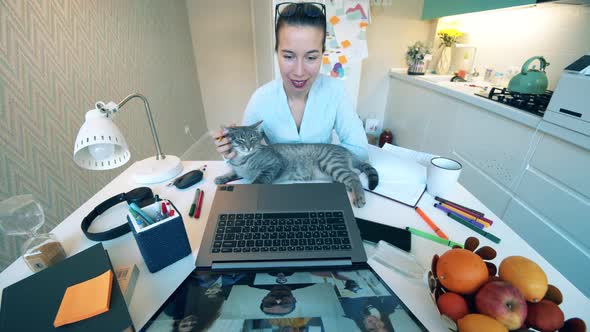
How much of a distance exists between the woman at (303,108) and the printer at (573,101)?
2.77 ft

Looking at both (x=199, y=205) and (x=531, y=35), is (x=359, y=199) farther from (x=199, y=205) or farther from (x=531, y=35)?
(x=531, y=35)

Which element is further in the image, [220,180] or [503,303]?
[220,180]

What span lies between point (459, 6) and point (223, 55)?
7.33 feet

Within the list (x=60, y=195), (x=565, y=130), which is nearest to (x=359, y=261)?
(x=565, y=130)

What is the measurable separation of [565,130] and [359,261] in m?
1.21

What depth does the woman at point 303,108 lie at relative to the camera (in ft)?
3.03

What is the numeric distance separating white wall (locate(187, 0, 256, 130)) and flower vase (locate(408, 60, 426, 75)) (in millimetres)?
1751

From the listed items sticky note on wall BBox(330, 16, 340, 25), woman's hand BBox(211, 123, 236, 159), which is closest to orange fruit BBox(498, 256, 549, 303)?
woman's hand BBox(211, 123, 236, 159)

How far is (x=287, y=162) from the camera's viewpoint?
3.50 feet

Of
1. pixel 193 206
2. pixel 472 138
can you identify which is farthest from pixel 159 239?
pixel 472 138

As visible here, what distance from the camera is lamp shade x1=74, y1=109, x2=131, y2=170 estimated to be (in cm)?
53

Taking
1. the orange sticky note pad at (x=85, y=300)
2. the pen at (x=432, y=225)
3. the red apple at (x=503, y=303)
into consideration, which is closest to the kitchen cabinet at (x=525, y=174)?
the pen at (x=432, y=225)

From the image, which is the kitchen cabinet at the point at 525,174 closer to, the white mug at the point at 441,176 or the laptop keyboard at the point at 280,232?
the white mug at the point at 441,176

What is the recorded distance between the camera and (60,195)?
1.22 metres
